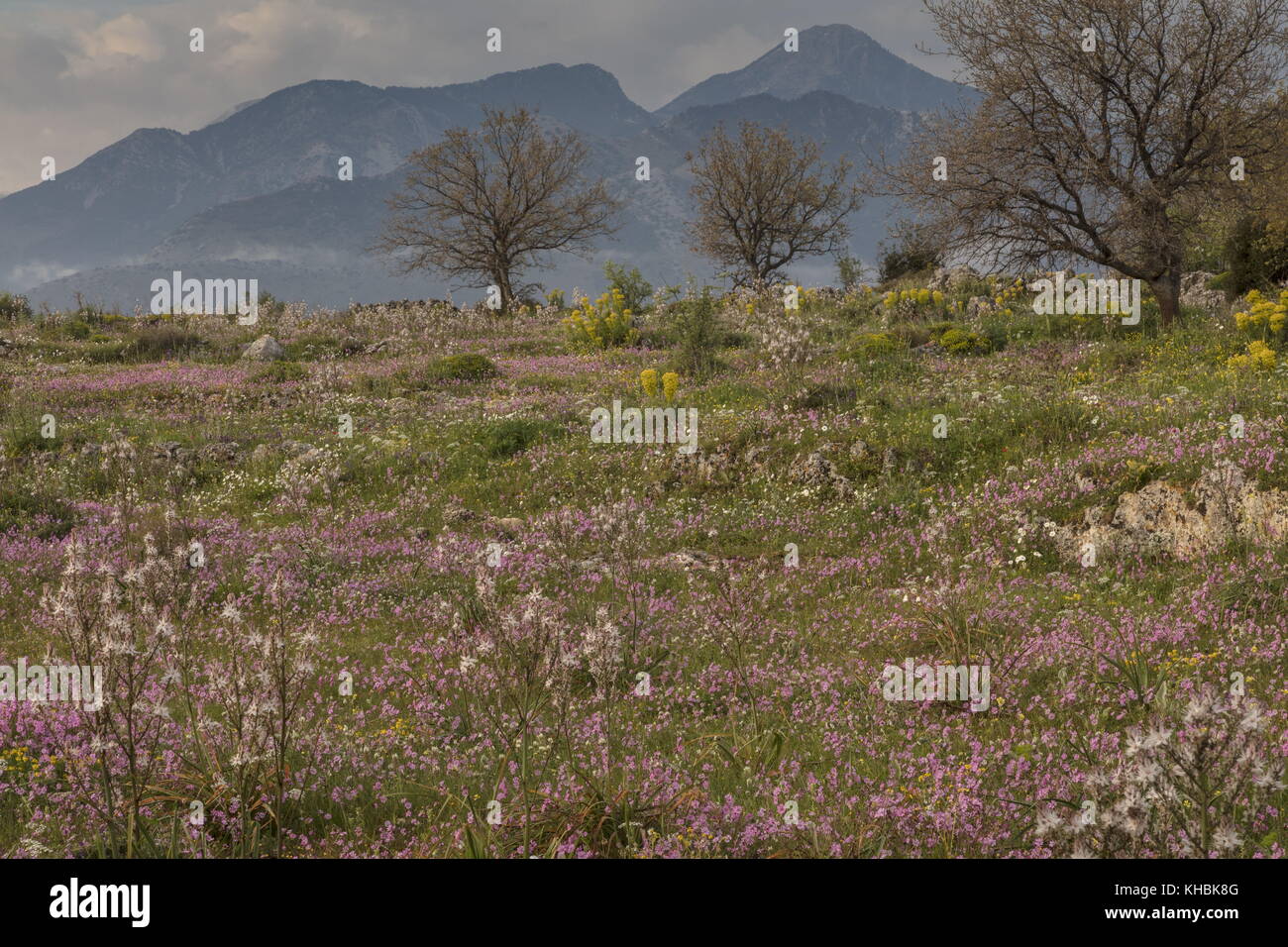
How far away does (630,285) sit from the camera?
3644 centimetres

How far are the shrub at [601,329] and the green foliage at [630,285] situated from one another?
4.81 meters

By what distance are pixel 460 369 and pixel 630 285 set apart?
50.9 ft

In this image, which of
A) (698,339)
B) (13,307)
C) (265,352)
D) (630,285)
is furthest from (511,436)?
(13,307)

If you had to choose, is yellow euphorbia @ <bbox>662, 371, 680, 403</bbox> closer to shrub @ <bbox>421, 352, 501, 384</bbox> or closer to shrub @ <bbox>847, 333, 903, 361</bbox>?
shrub @ <bbox>847, 333, 903, 361</bbox>

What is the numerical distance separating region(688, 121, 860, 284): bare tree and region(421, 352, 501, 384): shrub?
2303 centimetres

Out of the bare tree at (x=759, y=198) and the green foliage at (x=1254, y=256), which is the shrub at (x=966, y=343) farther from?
the bare tree at (x=759, y=198)

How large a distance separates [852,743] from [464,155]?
43.1 metres

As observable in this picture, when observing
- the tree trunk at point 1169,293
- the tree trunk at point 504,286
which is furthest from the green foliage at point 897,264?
the tree trunk at point 1169,293

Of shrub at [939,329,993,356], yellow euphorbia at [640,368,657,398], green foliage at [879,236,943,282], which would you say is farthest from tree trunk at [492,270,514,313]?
shrub at [939,329,993,356]

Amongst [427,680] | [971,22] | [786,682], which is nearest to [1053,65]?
[971,22]

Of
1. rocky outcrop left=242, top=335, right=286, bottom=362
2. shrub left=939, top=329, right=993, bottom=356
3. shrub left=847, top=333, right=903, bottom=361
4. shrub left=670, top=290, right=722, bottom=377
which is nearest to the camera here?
shrub left=847, top=333, right=903, bottom=361

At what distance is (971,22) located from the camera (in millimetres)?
20594

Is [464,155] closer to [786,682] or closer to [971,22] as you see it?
[971,22]

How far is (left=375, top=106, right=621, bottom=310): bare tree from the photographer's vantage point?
143 ft
